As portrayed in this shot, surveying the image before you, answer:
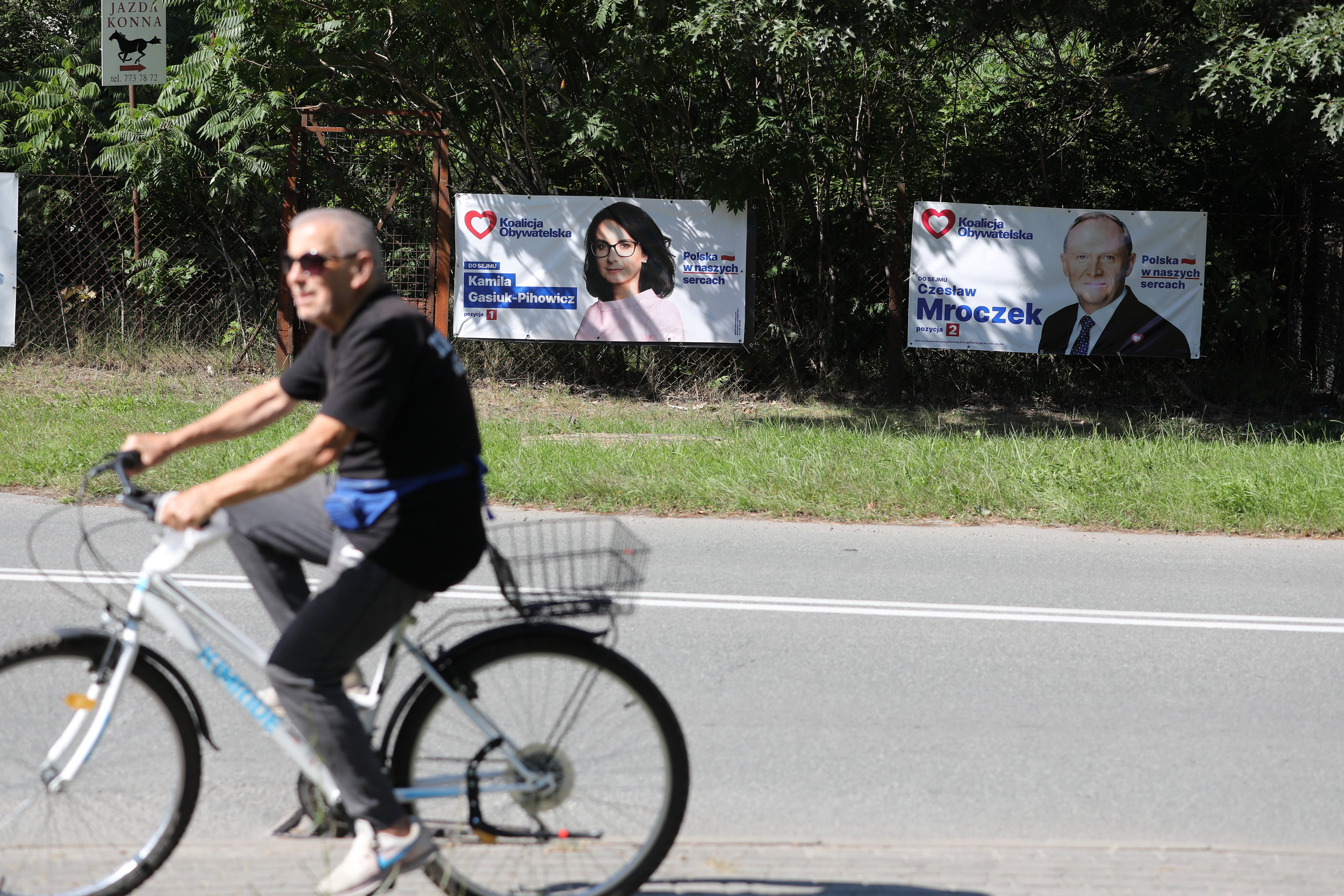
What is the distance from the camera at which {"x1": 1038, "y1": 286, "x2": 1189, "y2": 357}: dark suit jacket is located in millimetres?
12781

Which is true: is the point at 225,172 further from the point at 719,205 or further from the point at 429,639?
the point at 429,639

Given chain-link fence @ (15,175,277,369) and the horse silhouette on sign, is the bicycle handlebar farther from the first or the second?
the horse silhouette on sign

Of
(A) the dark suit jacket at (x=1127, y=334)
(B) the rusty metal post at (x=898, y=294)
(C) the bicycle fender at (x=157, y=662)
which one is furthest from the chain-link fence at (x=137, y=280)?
(C) the bicycle fender at (x=157, y=662)

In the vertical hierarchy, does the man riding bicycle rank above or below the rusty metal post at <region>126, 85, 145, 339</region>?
below

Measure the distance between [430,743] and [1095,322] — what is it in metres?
11.2

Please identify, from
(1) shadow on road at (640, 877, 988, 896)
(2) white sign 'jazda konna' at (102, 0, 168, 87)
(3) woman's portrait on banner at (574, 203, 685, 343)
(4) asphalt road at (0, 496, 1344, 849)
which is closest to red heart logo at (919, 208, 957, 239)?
(3) woman's portrait on banner at (574, 203, 685, 343)

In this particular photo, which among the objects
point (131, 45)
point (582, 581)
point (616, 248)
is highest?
point (131, 45)

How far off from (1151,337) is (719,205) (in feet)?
15.6

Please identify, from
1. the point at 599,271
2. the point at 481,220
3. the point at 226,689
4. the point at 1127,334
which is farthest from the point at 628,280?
the point at 226,689

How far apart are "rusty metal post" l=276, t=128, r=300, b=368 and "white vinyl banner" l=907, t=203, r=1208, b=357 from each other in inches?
261

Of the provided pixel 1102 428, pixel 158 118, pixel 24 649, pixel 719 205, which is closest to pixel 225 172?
pixel 158 118

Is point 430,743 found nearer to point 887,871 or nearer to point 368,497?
point 368,497

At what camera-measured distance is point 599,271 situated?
1291cm

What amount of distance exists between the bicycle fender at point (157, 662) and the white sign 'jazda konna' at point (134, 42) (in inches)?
476
